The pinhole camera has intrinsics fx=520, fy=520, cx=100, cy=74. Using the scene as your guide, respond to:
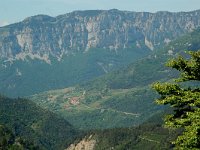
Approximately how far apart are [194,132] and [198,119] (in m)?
0.98

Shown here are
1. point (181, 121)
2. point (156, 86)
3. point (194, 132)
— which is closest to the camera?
point (194, 132)

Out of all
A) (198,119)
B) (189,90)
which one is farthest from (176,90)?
(198,119)

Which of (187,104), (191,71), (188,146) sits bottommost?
(188,146)

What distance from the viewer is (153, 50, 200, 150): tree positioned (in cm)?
3744

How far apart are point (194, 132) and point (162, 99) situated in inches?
223

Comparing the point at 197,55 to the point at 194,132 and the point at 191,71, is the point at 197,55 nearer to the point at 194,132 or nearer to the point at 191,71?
the point at 191,71

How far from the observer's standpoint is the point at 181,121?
39.4 m

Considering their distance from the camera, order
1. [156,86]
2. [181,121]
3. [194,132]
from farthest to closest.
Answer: [156,86] → [181,121] → [194,132]

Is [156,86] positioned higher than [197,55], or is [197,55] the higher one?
[197,55]

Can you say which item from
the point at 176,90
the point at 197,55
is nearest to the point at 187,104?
the point at 176,90

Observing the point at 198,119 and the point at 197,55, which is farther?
the point at 197,55

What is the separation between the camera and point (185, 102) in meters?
40.3

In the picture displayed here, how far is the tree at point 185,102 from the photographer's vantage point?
37.4 m

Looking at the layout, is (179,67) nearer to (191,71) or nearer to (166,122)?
(191,71)
